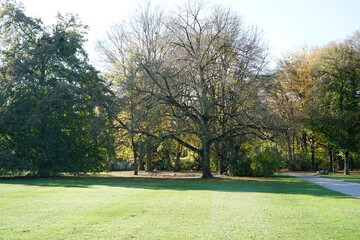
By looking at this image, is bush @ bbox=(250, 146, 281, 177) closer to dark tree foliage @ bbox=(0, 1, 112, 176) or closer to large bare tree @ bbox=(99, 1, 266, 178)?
large bare tree @ bbox=(99, 1, 266, 178)

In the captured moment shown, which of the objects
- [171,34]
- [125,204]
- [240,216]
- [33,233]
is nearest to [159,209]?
[125,204]

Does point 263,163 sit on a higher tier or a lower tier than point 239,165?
higher

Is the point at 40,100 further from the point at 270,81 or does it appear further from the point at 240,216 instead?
the point at 240,216

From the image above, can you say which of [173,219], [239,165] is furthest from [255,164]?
[173,219]

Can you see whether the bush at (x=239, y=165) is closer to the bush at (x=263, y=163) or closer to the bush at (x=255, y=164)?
the bush at (x=255, y=164)

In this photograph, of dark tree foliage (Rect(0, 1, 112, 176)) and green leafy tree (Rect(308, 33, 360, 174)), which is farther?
green leafy tree (Rect(308, 33, 360, 174))

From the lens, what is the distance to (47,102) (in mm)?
23141

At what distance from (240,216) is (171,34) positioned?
1875 cm

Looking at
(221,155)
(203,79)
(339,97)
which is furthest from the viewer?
(339,97)

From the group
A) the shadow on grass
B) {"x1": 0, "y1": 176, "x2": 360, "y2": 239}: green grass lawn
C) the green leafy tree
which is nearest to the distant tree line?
the shadow on grass

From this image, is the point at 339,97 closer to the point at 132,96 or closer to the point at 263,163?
the point at 263,163

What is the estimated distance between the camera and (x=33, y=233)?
616cm

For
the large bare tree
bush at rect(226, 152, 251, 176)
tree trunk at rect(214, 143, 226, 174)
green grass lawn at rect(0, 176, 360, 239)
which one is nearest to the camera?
green grass lawn at rect(0, 176, 360, 239)

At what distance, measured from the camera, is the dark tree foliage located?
23.1 meters
